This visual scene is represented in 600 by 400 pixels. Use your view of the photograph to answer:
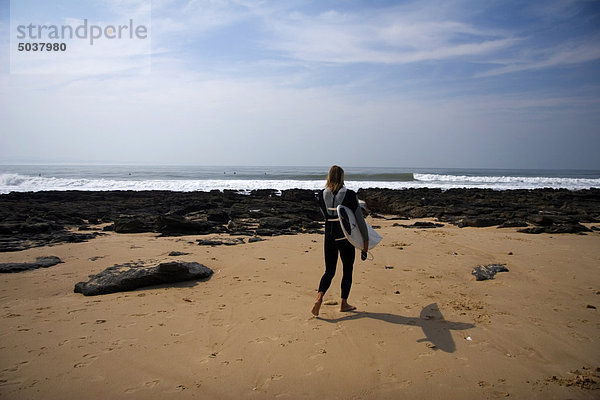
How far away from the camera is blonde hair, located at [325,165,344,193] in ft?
Answer: 13.1

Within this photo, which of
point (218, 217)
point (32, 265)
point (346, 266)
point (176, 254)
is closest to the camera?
point (346, 266)

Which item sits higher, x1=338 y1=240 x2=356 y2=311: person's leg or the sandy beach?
x1=338 y1=240 x2=356 y2=311: person's leg

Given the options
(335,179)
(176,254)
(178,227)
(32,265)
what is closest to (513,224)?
(335,179)

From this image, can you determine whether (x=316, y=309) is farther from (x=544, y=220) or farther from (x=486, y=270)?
(x=544, y=220)

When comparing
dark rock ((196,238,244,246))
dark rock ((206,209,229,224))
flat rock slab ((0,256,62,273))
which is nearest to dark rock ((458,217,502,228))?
dark rock ((196,238,244,246))

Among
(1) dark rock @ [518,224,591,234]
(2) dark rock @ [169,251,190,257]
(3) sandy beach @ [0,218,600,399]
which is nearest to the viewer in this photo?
(3) sandy beach @ [0,218,600,399]

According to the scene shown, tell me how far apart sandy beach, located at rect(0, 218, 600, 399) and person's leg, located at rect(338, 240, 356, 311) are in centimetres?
15

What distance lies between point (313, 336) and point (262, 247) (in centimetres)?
465

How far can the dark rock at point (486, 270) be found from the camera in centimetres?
559

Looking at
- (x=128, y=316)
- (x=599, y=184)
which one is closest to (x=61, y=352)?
(x=128, y=316)

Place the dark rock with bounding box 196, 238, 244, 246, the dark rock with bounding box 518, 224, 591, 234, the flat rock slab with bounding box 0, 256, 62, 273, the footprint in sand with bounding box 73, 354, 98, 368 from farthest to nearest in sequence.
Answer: the dark rock with bounding box 518, 224, 591, 234 < the dark rock with bounding box 196, 238, 244, 246 < the flat rock slab with bounding box 0, 256, 62, 273 < the footprint in sand with bounding box 73, 354, 98, 368

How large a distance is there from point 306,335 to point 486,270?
3819 millimetres

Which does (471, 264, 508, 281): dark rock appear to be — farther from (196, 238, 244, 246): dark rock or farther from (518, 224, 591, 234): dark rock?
(196, 238, 244, 246): dark rock

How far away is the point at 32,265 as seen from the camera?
20.7ft
